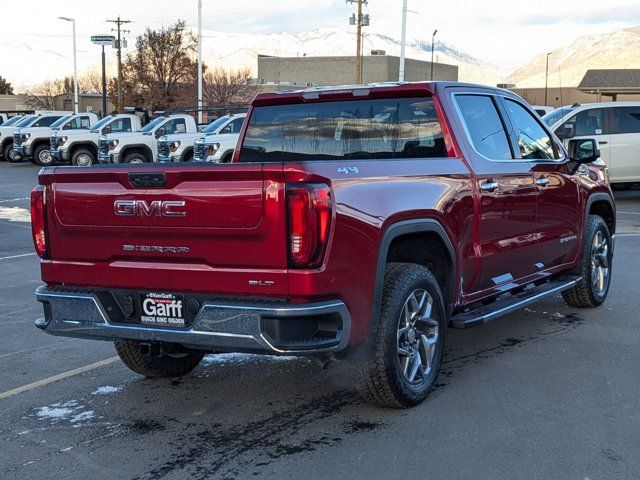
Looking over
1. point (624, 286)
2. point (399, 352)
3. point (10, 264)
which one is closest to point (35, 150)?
point (10, 264)

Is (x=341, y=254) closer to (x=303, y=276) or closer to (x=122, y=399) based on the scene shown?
(x=303, y=276)

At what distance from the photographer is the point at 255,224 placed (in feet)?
13.5

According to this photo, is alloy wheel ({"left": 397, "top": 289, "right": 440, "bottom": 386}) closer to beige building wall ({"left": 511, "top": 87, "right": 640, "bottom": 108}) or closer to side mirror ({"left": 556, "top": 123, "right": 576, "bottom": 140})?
side mirror ({"left": 556, "top": 123, "right": 576, "bottom": 140})

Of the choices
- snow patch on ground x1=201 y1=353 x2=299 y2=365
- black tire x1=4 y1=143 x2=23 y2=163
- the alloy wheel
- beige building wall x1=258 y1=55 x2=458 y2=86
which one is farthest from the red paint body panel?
beige building wall x1=258 y1=55 x2=458 y2=86

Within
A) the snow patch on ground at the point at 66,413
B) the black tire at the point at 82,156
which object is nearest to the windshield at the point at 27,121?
the black tire at the point at 82,156

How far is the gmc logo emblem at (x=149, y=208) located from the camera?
14.1 ft

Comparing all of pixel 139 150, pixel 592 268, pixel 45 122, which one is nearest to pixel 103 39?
pixel 45 122

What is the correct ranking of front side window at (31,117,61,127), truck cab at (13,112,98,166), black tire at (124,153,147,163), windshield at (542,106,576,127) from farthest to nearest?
1. front side window at (31,117,61,127)
2. truck cab at (13,112,98,166)
3. black tire at (124,153,147,163)
4. windshield at (542,106,576,127)

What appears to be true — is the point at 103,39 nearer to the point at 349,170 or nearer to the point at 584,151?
the point at 584,151

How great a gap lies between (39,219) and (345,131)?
2.22m

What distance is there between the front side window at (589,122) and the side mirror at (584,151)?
447 inches

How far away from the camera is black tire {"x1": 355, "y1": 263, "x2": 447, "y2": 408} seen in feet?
15.1

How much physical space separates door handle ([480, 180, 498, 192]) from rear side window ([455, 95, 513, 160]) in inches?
9.1

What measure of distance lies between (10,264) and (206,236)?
7115 millimetres
